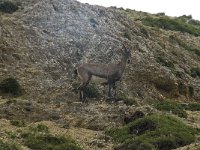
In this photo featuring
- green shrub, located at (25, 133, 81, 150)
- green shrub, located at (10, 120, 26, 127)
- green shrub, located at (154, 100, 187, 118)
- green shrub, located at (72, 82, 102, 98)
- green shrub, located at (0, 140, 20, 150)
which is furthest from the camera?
green shrub, located at (72, 82, 102, 98)

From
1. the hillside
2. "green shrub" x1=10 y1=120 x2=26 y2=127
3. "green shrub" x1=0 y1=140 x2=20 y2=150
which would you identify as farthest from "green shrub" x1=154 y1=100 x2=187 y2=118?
"green shrub" x1=0 y1=140 x2=20 y2=150

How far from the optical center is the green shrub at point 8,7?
131 feet

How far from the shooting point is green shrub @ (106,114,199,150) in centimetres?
2142

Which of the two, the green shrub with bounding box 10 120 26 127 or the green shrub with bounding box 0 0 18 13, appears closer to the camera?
the green shrub with bounding box 10 120 26 127

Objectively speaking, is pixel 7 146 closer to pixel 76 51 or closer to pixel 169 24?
pixel 76 51

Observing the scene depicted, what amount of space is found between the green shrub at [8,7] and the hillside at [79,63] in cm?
10

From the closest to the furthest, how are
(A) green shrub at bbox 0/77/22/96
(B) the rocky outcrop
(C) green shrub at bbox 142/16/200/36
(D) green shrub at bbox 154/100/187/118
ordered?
1. (D) green shrub at bbox 154/100/187/118
2. (A) green shrub at bbox 0/77/22/96
3. (B) the rocky outcrop
4. (C) green shrub at bbox 142/16/200/36

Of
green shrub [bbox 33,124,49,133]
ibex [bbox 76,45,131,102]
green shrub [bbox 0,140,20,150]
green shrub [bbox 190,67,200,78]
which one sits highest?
ibex [bbox 76,45,131,102]

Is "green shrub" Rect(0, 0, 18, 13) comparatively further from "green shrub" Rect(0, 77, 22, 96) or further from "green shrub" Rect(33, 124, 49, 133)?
"green shrub" Rect(33, 124, 49, 133)

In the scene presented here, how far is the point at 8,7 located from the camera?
40.1m

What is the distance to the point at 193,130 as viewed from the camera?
24.0 m

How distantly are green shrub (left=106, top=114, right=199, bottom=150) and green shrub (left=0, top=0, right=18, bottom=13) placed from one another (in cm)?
1828

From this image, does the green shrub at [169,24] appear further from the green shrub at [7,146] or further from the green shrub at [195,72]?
the green shrub at [7,146]

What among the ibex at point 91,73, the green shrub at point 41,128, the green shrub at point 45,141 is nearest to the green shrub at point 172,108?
the ibex at point 91,73
